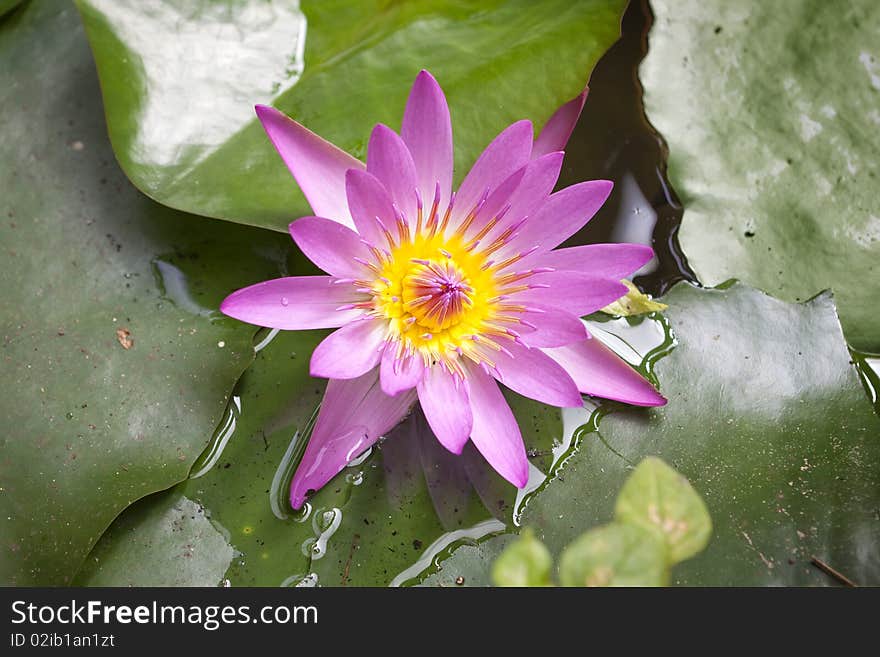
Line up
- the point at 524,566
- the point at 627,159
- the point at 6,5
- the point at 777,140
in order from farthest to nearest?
the point at 627,159, the point at 777,140, the point at 6,5, the point at 524,566

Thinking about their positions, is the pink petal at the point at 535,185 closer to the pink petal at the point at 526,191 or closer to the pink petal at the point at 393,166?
the pink petal at the point at 526,191

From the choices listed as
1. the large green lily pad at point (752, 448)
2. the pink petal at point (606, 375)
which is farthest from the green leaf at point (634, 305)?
the pink petal at point (606, 375)

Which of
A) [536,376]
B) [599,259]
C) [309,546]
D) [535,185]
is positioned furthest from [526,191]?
[309,546]

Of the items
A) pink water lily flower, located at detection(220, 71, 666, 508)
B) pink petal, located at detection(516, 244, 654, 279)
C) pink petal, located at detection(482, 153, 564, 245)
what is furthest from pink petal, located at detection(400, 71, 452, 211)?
pink petal, located at detection(516, 244, 654, 279)

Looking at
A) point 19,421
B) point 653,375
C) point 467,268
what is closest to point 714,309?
point 653,375

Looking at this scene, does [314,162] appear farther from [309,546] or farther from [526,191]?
[309,546]

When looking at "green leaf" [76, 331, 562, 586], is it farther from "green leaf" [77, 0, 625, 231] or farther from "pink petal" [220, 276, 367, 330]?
"green leaf" [77, 0, 625, 231]

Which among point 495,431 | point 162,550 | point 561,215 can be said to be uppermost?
point 561,215
